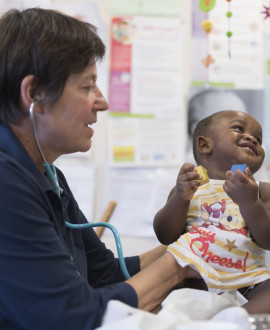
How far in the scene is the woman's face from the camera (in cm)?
92

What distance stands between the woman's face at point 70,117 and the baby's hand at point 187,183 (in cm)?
27

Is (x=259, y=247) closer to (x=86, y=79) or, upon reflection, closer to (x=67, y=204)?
(x=67, y=204)

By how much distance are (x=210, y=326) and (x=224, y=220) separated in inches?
19.2

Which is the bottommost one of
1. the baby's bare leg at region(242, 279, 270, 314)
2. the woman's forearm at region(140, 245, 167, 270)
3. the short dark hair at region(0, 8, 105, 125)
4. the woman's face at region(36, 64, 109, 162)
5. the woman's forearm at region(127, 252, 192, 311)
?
the woman's forearm at region(140, 245, 167, 270)

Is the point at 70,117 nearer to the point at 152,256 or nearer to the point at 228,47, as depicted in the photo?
the point at 152,256

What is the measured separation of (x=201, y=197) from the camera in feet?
3.90

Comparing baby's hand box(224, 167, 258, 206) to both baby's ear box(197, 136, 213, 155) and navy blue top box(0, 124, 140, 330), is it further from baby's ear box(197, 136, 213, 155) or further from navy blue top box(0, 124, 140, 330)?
navy blue top box(0, 124, 140, 330)

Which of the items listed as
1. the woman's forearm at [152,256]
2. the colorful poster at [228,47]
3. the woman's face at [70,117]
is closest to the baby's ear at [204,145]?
the woman's forearm at [152,256]

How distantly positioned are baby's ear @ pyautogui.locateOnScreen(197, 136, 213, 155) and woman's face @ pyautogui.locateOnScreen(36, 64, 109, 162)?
1.40 feet

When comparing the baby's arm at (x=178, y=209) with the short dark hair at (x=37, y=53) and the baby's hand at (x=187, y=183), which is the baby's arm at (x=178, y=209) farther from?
the short dark hair at (x=37, y=53)

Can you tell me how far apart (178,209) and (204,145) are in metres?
0.27

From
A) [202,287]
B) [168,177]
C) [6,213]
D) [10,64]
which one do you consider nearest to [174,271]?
[202,287]

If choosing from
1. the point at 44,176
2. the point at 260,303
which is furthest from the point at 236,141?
the point at 44,176

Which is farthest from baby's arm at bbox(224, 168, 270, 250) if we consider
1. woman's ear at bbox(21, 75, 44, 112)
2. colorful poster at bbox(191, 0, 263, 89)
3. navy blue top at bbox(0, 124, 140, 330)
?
colorful poster at bbox(191, 0, 263, 89)
